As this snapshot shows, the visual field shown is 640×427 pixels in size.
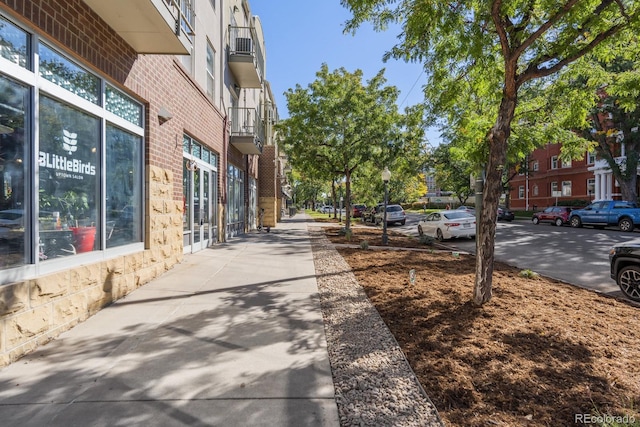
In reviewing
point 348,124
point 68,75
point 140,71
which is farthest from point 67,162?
point 348,124

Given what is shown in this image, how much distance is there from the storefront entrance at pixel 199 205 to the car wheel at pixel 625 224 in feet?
70.9

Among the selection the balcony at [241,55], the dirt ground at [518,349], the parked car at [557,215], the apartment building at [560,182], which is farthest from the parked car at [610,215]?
the balcony at [241,55]

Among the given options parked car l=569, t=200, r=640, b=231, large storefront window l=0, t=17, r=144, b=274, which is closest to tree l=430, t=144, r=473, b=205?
parked car l=569, t=200, r=640, b=231

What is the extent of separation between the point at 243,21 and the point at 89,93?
14368mm

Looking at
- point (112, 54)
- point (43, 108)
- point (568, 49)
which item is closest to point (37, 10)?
point (43, 108)

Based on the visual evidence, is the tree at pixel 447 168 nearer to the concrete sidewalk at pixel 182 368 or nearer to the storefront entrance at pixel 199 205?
the storefront entrance at pixel 199 205

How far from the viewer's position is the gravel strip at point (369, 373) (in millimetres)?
2688

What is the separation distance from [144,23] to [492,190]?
567 centimetres

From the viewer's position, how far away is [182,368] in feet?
11.2

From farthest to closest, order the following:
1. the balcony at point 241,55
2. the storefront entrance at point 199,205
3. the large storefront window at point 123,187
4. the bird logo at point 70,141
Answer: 1. the balcony at point 241,55
2. the storefront entrance at point 199,205
3. the large storefront window at point 123,187
4. the bird logo at point 70,141

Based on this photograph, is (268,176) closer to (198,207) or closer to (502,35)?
(198,207)

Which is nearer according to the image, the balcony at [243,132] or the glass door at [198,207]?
the glass door at [198,207]

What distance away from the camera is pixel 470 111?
6980 mm

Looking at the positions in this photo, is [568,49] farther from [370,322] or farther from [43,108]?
[43,108]
